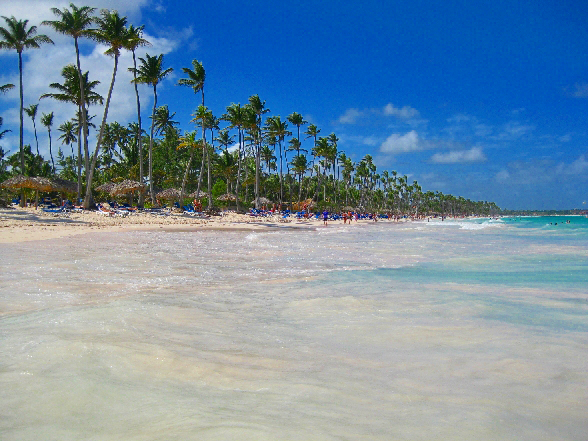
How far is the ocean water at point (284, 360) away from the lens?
6.24 ft

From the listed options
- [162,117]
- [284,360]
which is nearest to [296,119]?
[162,117]

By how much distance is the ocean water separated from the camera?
190 centimetres

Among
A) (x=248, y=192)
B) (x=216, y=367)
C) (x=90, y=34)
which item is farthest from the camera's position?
(x=248, y=192)

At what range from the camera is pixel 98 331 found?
10.5 ft

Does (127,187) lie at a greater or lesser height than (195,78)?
lesser

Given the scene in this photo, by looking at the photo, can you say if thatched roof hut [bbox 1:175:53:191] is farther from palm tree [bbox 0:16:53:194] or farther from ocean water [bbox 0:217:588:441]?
ocean water [bbox 0:217:588:441]

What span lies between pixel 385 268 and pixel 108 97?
27314 millimetres

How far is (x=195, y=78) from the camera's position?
3822 cm

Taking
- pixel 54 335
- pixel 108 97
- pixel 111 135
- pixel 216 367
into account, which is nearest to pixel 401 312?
pixel 216 367

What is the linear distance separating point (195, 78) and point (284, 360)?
39.9 meters

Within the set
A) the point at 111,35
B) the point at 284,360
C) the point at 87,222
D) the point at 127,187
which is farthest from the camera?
the point at 127,187

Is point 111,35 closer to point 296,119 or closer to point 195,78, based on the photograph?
point 195,78

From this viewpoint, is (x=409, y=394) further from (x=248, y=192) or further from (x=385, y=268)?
(x=248, y=192)

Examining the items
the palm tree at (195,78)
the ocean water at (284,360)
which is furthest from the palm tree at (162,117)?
the ocean water at (284,360)
